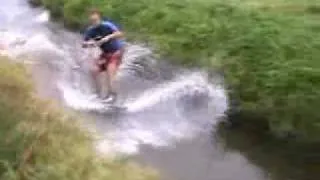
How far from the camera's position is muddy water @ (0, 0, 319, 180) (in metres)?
11.2

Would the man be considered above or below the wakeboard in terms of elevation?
above

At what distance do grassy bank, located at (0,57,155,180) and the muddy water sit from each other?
0.70 meters

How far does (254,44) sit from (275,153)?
8.25 feet

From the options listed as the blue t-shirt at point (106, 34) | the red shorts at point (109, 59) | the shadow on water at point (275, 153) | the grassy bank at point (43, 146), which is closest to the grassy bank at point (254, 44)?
the shadow on water at point (275, 153)

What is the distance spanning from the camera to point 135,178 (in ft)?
30.9

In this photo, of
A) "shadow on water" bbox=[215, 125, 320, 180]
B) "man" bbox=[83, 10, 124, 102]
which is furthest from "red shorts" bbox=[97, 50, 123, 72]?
"shadow on water" bbox=[215, 125, 320, 180]

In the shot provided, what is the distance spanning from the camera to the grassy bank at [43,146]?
26.1 ft

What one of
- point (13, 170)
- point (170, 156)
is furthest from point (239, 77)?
point (13, 170)

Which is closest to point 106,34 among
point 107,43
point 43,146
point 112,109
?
point 107,43

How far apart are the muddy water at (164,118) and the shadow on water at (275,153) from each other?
0.05ft

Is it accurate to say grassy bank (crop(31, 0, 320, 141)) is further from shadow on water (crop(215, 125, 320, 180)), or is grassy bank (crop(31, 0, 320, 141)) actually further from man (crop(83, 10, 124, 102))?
man (crop(83, 10, 124, 102))

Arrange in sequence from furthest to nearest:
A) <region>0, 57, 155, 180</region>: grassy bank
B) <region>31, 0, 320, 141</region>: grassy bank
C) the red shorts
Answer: the red shorts → <region>31, 0, 320, 141</region>: grassy bank → <region>0, 57, 155, 180</region>: grassy bank

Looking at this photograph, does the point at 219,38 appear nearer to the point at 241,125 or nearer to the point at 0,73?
the point at 241,125

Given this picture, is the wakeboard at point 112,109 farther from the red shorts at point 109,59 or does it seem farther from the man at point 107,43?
the red shorts at point 109,59
